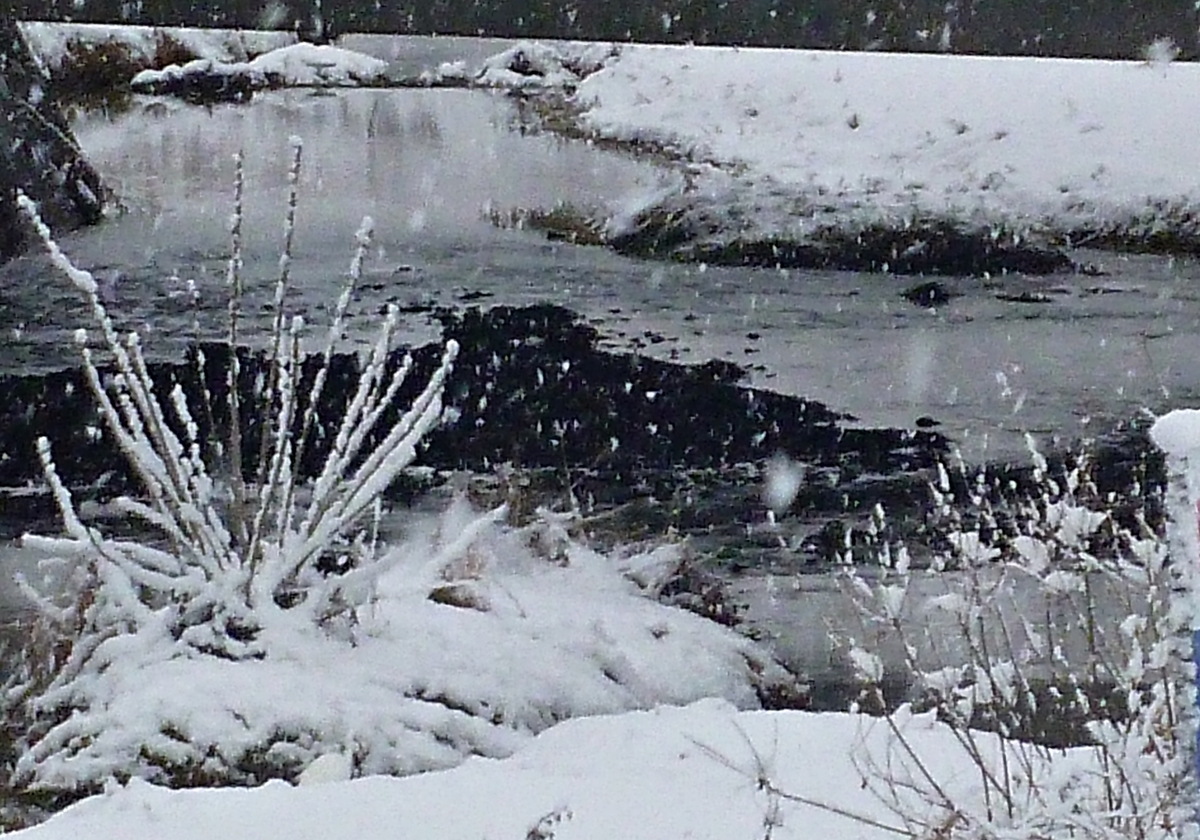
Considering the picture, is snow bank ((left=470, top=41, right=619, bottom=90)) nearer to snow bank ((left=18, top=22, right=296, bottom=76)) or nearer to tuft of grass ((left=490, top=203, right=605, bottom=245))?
tuft of grass ((left=490, top=203, right=605, bottom=245))

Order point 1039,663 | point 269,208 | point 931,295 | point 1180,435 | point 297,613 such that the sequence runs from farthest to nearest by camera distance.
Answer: point 931,295
point 269,208
point 297,613
point 1039,663
point 1180,435

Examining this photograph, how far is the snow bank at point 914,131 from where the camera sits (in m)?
4.91

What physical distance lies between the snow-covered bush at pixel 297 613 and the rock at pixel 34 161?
0.07m

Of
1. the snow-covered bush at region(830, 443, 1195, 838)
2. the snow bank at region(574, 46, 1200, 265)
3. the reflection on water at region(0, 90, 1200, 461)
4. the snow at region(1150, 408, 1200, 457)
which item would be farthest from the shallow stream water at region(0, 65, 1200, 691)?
the snow at region(1150, 408, 1200, 457)

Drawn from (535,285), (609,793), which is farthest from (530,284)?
(609,793)

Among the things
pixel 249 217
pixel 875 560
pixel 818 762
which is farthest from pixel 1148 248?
pixel 249 217

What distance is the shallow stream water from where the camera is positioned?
4.84 meters

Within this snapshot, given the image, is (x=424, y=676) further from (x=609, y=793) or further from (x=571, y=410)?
(x=571, y=410)

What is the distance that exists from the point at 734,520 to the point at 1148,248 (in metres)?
1.63

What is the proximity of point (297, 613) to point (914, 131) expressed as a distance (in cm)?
251

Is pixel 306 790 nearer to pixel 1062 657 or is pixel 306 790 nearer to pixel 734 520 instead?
pixel 734 520

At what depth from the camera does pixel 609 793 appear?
4.51 meters

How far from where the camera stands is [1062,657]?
421 cm

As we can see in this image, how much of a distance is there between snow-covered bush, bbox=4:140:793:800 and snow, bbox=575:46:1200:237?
42.5 inches
